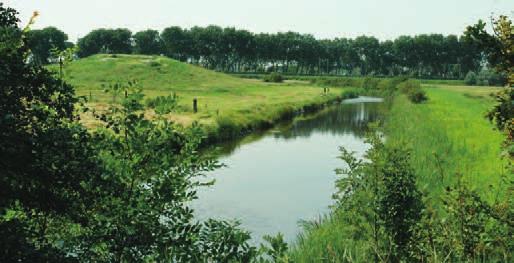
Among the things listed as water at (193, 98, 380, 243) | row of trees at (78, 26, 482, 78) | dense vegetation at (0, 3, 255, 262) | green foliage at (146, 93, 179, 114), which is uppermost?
row of trees at (78, 26, 482, 78)

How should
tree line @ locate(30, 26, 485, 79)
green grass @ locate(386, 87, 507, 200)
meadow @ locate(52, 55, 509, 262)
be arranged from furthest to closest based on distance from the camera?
tree line @ locate(30, 26, 485, 79) → green grass @ locate(386, 87, 507, 200) → meadow @ locate(52, 55, 509, 262)

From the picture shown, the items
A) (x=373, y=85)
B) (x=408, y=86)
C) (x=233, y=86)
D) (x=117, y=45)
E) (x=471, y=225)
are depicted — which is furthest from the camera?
(x=117, y=45)

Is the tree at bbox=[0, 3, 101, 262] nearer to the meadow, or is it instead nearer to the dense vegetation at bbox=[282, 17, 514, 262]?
the meadow

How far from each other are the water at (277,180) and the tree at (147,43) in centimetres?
11418

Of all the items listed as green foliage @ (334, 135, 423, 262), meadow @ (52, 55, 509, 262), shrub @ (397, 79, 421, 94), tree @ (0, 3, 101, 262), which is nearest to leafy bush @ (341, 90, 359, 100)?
meadow @ (52, 55, 509, 262)

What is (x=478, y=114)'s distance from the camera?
42.2 metres

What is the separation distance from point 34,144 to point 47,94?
0.48m

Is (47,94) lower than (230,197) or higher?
higher

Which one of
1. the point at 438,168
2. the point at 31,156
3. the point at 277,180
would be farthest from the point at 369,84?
the point at 31,156

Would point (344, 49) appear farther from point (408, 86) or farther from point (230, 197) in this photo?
point (230, 197)

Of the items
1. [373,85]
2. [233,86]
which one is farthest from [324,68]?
[233,86]

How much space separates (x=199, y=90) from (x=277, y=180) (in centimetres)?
4936

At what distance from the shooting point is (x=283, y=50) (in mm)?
155875

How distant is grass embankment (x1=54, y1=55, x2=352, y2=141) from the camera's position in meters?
45.4
